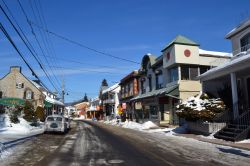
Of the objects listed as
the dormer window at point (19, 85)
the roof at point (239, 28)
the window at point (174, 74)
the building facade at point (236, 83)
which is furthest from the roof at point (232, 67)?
the dormer window at point (19, 85)

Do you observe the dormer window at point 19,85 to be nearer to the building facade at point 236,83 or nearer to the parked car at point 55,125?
the parked car at point 55,125

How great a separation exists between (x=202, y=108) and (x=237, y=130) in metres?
4.67

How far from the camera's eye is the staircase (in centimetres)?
1756

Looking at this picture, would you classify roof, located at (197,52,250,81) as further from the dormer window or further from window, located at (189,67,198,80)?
the dormer window

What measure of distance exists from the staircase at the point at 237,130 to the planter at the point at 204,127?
110 cm

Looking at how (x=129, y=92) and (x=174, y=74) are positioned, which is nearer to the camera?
(x=174, y=74)

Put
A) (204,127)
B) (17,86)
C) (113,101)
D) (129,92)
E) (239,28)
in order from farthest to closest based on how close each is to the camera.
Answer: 1. (113,101)
2. (17,86)
3. (129,92)
4. (239,28)
5. (204,127)

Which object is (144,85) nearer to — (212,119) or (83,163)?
(212,119)

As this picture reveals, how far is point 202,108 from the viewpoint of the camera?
2297cm

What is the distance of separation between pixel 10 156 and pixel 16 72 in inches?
2101

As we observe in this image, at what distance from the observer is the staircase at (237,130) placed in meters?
17.6

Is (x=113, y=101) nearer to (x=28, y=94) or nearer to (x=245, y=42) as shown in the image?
(x=28, y=94)

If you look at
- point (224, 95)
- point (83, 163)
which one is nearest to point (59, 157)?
point (83, 163)

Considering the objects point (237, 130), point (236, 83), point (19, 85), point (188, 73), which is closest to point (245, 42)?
point (236, 83)
